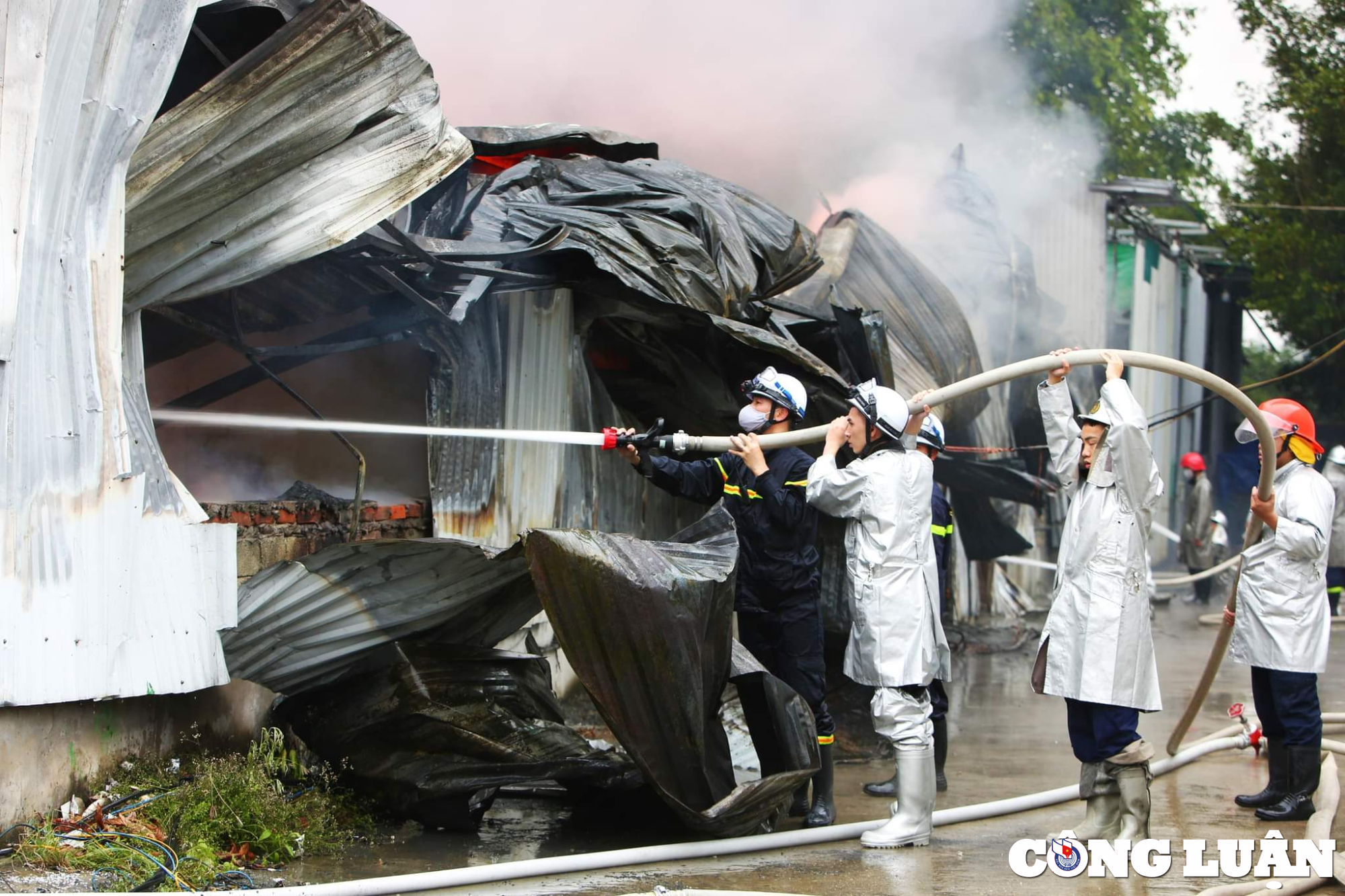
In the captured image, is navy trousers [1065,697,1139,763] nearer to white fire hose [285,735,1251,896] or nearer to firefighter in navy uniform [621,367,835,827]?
white fire hose [285,735,1251,896]

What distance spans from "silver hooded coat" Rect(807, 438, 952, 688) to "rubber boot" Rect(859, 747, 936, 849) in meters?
0.28

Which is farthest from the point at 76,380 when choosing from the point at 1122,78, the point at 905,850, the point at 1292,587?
the point at 1122,78

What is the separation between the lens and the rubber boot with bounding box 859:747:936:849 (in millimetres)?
5043

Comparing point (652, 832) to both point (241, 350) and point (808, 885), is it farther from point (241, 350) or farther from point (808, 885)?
point (241, 350)

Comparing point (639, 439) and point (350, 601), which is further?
point (639, 439)

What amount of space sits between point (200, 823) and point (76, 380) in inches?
57.2

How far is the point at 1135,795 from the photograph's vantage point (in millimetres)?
5004

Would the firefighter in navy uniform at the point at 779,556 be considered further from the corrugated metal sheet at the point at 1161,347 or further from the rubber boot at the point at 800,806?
the corrugated metal sheet at the point at 1161,347

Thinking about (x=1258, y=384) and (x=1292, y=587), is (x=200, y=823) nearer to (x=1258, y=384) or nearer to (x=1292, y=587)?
(x=1292, y=587)

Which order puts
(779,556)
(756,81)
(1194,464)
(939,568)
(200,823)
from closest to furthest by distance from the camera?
1. (200,823)
2. (779,556)
3. (939,568)
4. (756,81)
5. (1194,464)

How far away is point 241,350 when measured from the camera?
17.2ft

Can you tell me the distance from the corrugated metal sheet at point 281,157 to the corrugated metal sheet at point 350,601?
1.07 m

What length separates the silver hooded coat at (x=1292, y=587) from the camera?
18.7ft

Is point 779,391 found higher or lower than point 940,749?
higher
